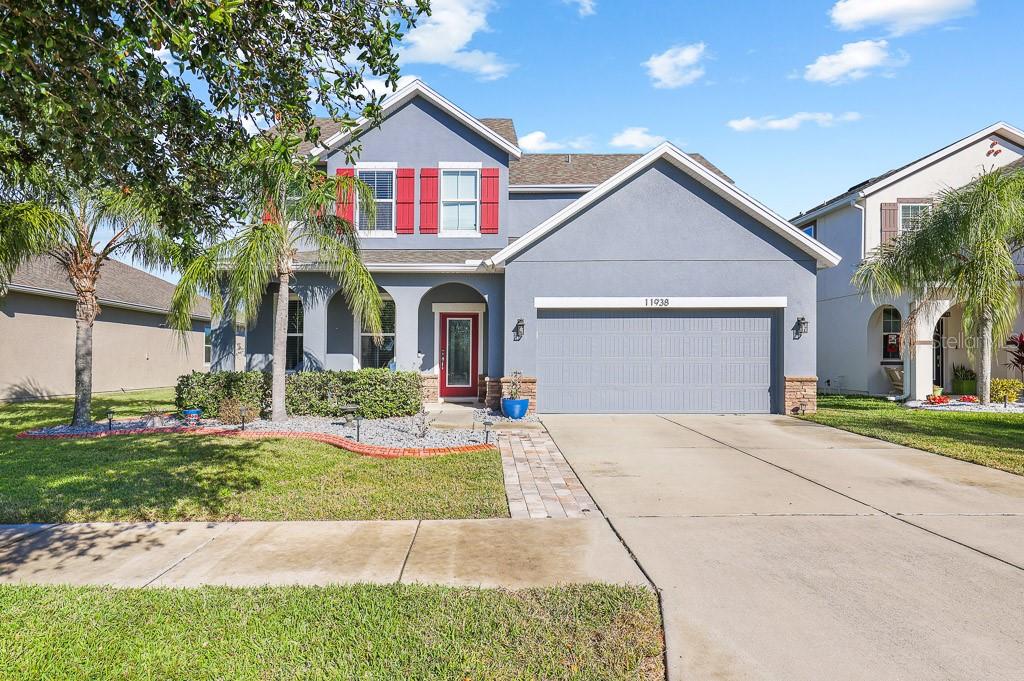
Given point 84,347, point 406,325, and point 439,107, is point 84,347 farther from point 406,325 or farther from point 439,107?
point 439,107

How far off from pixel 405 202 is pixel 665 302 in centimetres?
742

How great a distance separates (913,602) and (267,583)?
4.64 meters

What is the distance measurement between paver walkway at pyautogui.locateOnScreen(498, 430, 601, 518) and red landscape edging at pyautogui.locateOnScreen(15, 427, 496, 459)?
0.74 meters

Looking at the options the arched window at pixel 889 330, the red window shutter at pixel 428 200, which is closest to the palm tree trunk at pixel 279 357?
the red window shutter at pixel 428 200

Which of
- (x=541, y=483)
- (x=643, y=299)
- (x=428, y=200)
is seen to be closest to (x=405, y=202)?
(x=428, y=200)

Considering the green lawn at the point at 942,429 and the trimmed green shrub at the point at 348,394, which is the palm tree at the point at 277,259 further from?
the green lawn at the point at 942,429

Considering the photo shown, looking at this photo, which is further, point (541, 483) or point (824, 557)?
point (541, 483)

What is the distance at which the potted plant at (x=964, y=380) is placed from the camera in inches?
699

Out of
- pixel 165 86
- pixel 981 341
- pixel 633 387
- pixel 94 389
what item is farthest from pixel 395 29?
pixel 94 389

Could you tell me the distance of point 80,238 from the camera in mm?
11547

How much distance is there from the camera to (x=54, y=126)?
4.30m

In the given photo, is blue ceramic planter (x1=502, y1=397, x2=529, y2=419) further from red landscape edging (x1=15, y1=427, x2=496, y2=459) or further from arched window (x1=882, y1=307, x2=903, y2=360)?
arched window (x1=882, y1=307, x2=903, y2=360)

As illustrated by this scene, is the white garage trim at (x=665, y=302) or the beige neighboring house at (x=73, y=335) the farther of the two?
the beige neighboring house at (x=73, y=335)

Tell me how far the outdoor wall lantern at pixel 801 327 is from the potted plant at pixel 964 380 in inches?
343
